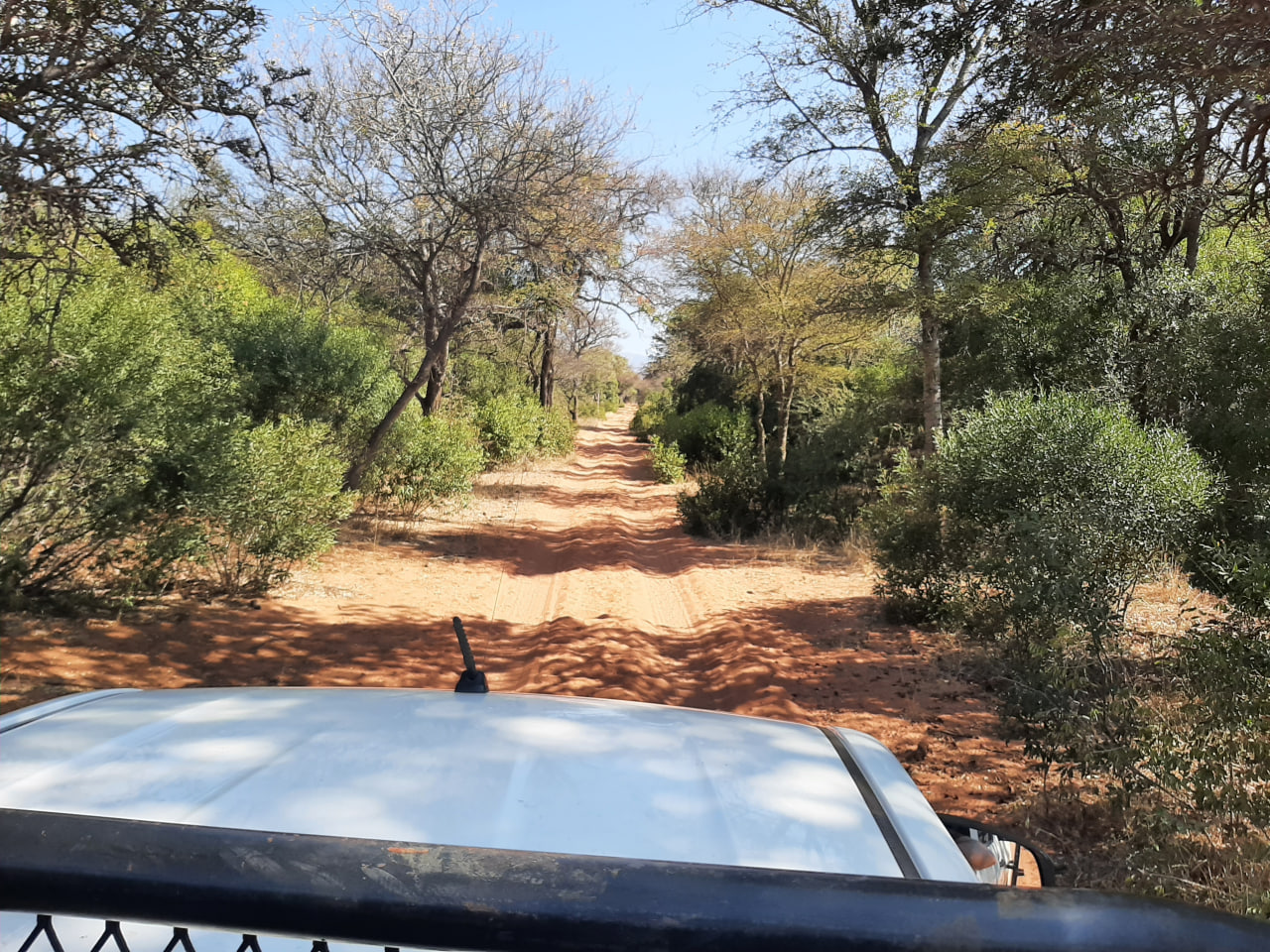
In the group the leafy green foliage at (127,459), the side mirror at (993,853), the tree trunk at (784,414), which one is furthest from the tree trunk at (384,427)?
the side mirror at (993,853)

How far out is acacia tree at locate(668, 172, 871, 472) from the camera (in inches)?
706

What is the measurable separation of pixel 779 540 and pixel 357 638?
8.15 m

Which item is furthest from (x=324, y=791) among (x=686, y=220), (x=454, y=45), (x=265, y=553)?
(x=686, y=220)

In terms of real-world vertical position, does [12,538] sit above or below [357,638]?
above

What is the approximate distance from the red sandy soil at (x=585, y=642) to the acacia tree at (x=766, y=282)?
566cm

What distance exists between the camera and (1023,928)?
66cm

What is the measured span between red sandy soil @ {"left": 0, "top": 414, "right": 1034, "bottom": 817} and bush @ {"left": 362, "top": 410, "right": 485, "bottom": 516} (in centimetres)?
110

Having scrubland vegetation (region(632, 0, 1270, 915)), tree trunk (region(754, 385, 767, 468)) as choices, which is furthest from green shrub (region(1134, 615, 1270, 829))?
tree trunk (region(754, 385, 767, 468))

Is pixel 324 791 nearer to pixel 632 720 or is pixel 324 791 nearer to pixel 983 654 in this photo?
pixel 632 720

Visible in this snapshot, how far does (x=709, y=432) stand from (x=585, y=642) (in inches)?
696

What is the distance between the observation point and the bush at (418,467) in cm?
1405

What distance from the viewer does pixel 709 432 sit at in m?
25.6

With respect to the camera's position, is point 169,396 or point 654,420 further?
point 654,420

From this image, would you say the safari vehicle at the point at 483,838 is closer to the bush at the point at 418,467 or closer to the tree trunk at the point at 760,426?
the bush at the point at 418,467
